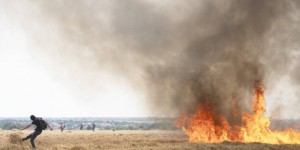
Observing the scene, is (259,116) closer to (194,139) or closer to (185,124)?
(194,139)

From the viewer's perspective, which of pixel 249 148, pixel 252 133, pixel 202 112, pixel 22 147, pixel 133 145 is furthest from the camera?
pixel 202 112

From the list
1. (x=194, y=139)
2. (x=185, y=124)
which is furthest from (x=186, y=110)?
(x=194, y=139)

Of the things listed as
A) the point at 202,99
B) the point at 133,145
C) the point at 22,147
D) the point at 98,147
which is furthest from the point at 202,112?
the point at 22,147

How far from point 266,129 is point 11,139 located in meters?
23.2

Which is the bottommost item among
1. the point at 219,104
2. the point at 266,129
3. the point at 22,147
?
the point at 22,147

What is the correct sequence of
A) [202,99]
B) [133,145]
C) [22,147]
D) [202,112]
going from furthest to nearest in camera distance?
[202,99] < [202,112] < [133,145] < [22,147]

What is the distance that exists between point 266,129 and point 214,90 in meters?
9.34

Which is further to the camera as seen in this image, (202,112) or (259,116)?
(202,112)

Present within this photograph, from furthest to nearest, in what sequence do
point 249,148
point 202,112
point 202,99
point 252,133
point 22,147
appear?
point 202,99, point 202,112, point 252,133, point 249,148, point 22,147

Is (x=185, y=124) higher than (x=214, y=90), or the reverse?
(x=214, y=90)

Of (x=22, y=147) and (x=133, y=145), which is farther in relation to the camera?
(x=133, y=145)

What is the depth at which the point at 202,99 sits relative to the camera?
144 feet

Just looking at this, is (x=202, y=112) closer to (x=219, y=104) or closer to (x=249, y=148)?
(x=219, y=104)

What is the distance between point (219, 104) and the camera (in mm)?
44750
